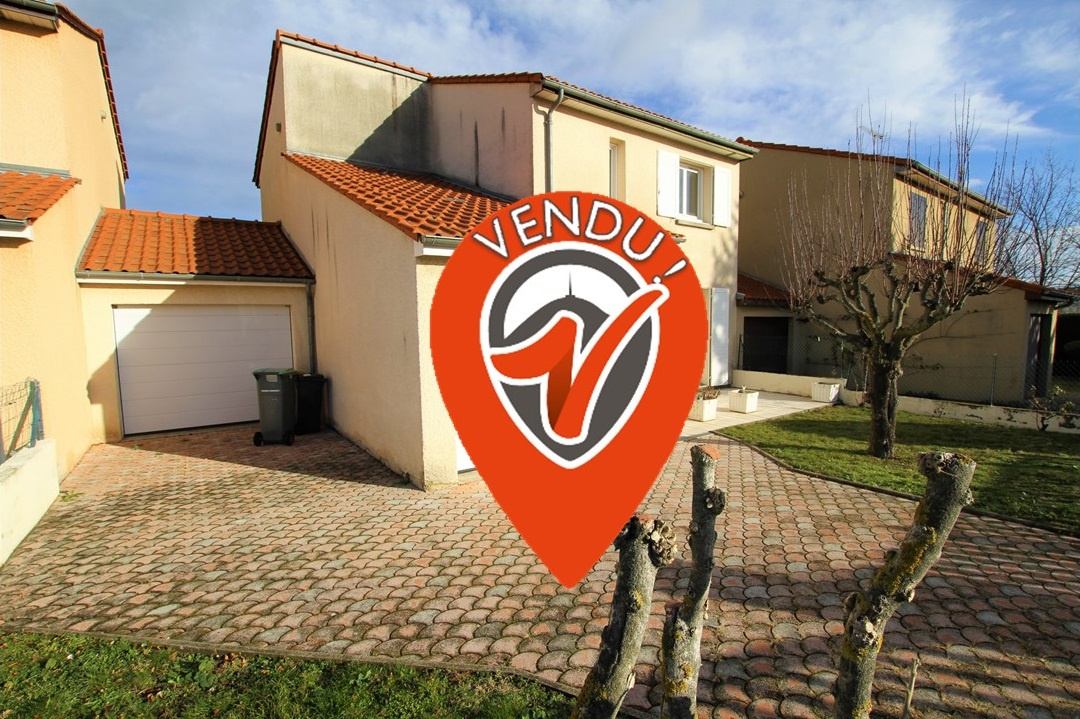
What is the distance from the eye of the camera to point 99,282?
28.1 ft

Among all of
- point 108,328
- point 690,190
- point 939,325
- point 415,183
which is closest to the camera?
point 108,328

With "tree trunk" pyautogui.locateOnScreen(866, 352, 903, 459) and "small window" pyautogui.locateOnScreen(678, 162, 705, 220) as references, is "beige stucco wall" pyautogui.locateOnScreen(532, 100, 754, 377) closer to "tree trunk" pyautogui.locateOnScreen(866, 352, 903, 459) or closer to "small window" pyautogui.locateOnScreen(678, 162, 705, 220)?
"small window" pyautogui.locateOnScreen(678, 162, 705, 220)

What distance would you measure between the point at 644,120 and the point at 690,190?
2570 millimetres

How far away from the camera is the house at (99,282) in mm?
6590

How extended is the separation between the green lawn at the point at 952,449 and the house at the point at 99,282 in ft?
28.4

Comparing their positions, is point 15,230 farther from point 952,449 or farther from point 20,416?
point 952,449

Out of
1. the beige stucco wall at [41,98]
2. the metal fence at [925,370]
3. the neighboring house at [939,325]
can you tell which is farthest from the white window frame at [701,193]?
the beige stucco wall at [41,98]

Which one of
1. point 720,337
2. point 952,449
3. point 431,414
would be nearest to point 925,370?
point 720,337

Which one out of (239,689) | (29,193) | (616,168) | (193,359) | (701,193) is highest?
(616,168)

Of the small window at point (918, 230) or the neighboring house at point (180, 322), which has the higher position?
the small window at point (918, 230)

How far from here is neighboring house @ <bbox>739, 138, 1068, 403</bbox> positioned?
11.8 metres

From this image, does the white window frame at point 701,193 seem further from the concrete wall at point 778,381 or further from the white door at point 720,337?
the concrete wall at point 778,381

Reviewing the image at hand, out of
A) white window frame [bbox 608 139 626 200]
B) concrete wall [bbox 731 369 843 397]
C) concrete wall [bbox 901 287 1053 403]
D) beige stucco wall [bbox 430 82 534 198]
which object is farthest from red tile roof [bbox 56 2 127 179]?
concrete wall [bbox 901 287 1053 403]

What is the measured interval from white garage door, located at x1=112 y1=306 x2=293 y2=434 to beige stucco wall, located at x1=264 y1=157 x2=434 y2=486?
109 cm
